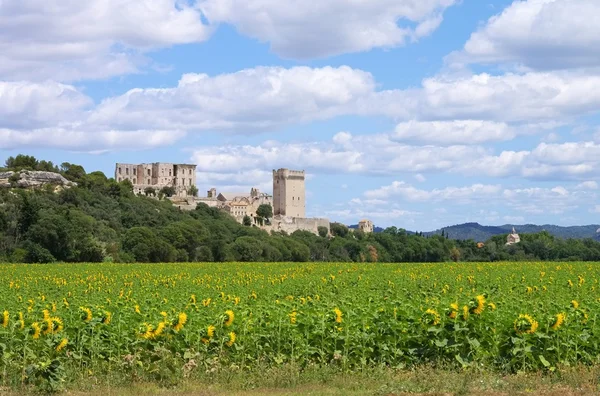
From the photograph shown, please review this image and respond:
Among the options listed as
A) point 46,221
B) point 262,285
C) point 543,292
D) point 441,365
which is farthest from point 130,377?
point 46,221

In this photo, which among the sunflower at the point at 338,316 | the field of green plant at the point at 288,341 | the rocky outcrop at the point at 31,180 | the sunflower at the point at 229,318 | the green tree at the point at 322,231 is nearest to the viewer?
the field of green plant at the point at 288,341

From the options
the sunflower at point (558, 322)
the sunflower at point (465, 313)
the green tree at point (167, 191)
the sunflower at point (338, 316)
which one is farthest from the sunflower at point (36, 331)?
the green tree at point (167, 191)

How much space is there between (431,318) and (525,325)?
1.60 meters

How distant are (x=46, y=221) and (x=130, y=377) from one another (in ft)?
227

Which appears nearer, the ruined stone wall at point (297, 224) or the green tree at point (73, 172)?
the green tree at point (73, 172)

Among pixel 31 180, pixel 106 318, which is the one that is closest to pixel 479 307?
pixel 106 318

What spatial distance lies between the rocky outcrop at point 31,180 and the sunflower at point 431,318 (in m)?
108

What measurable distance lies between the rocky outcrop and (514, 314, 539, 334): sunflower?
109266mm

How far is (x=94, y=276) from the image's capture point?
139ft

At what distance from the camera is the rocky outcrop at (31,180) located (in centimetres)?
11856

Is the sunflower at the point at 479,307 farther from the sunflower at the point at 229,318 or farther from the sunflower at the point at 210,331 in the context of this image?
the sunflower at the point at 210,331

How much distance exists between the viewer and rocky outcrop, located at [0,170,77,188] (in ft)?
389

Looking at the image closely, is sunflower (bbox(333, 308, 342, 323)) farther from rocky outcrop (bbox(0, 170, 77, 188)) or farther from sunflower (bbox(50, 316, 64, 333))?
rocky outcrop (bbox(0, 170, 77, 188))

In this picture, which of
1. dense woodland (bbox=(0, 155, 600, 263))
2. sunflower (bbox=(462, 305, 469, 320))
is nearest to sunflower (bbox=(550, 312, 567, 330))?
sunflower (bbox=(462, 305, 469, 320))
